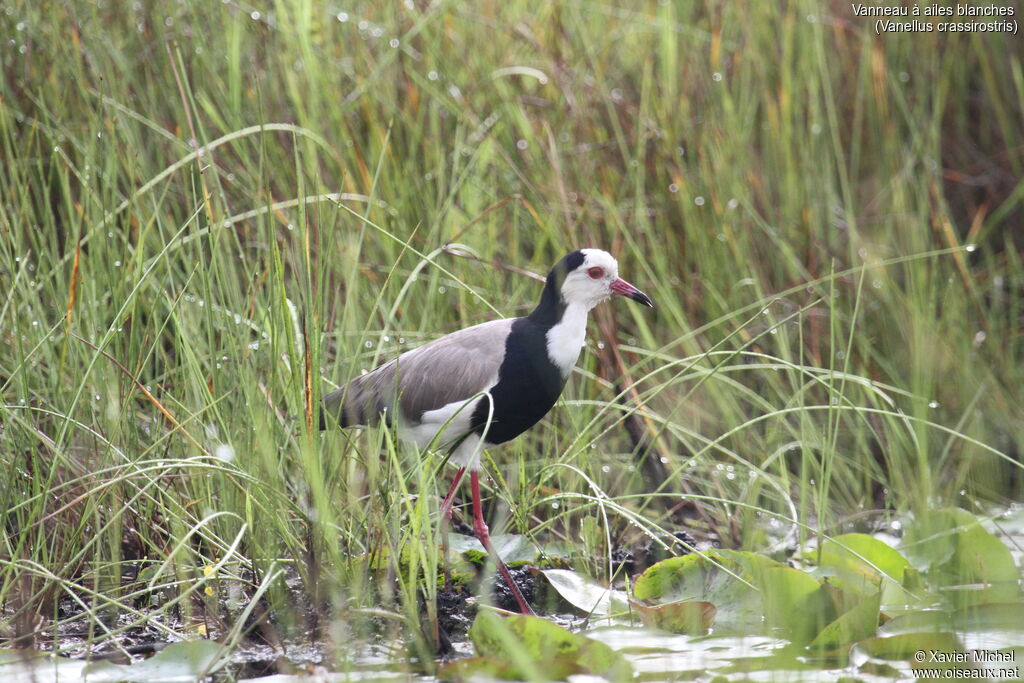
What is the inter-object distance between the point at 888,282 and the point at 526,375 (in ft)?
5.87

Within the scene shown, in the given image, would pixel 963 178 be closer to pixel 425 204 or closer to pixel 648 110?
pixel 648 110

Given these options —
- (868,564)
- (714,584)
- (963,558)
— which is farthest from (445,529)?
(963,558)

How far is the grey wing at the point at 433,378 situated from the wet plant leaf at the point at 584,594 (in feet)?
1.73

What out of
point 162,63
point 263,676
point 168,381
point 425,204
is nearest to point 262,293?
A: point 168,381

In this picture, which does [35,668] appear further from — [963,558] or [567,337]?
[963,558]

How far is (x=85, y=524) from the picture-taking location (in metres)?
2.88

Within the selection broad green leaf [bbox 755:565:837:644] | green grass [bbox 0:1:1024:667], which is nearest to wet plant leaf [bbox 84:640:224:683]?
green grass [bbox 0:1:1024:667]

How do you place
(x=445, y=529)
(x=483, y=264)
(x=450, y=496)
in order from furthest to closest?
(x=483, y=264)
(x=450, y=496)
(x=445, y=529)

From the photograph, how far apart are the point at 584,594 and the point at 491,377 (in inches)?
24.0

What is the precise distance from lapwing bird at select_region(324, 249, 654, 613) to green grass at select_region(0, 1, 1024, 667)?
13cm

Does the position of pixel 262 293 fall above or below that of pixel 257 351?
above

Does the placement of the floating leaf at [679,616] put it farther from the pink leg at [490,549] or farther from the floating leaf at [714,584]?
the pink leg at [490,549]

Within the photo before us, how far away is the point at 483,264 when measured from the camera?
395 centimetres

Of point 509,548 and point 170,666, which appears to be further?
point 509,548
